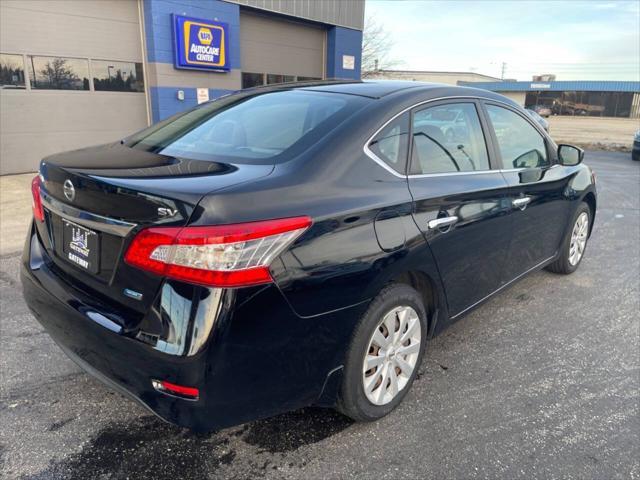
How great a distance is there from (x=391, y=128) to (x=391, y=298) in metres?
0.86

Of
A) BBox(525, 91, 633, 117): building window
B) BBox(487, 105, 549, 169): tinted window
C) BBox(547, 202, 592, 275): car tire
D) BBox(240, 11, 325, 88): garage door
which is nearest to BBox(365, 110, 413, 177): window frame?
BBox(487, 105, 549, 169): tinted window

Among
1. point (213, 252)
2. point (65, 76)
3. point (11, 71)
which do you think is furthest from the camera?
point (65, 76)

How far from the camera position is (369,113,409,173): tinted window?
2.44 m

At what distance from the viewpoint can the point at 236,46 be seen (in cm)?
1284

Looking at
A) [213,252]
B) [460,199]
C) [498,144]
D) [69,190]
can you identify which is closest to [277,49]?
[498,144]

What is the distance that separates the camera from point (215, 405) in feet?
6.24

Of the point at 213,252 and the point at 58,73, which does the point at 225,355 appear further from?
the point at 58,73

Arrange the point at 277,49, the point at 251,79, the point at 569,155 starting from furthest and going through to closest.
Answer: the point at 277,49 → the point at 251,79 → the point at 569,155

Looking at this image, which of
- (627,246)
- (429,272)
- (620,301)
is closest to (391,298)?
(429,272)

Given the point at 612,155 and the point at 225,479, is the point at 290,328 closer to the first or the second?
the point at 225,479

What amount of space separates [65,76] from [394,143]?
32.6 ft

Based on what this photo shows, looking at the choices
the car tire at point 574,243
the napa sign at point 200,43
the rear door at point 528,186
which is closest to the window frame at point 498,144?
the rear door at point 528,186

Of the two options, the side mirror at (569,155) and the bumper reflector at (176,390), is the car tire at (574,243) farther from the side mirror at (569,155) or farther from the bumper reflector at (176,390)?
the bumper reflector at (176,390)

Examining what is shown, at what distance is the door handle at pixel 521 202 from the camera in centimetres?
328
